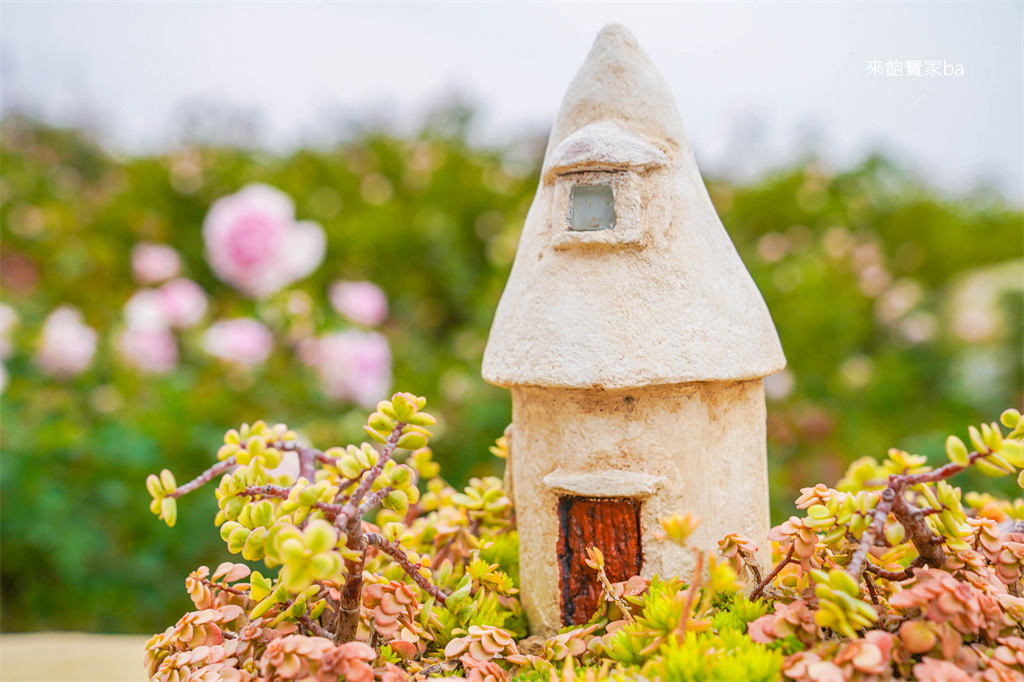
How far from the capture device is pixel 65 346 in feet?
9.59

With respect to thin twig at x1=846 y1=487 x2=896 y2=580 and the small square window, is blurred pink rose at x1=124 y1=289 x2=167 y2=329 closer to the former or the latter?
the small square window

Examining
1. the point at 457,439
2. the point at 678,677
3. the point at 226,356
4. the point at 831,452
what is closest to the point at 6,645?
the point at 226,356

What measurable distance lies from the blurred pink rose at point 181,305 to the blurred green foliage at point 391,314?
9 centimetres

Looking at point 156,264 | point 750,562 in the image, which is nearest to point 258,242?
point 156,264

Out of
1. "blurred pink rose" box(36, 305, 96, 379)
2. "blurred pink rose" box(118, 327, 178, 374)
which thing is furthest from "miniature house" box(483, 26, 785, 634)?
"blurred pink rose" box(36, 305, 96, 379)

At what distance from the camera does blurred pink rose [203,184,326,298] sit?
2773 millimetres

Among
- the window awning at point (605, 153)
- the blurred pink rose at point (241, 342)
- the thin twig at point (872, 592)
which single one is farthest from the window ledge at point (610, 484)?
the blurred pink rose at point (241, 342)

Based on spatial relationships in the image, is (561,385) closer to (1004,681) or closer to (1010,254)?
(1004,681)

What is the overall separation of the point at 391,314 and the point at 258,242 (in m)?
1.30

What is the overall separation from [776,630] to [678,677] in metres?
0.16

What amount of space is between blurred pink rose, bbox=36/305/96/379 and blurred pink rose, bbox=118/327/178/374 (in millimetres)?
148

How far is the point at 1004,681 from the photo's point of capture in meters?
0.89

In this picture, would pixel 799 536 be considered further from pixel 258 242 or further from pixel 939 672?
pixel 258 242

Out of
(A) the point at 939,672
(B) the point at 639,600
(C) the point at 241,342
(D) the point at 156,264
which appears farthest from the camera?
(D) the point at 156,264
